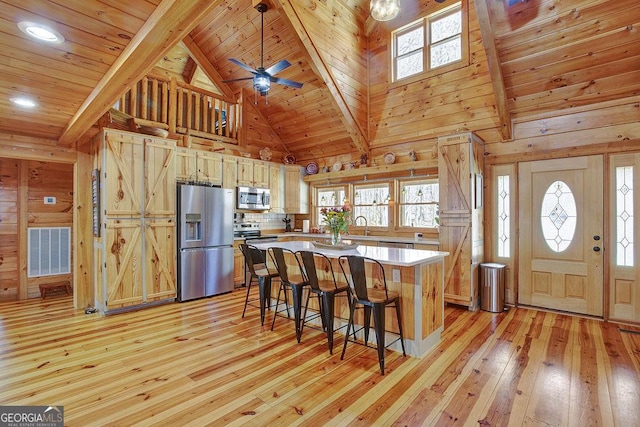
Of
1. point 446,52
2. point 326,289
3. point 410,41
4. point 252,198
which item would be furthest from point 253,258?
point 410,41

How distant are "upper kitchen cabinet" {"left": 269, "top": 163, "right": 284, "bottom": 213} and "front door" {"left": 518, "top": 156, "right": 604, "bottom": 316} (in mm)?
4453

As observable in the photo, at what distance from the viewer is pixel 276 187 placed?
6.79m

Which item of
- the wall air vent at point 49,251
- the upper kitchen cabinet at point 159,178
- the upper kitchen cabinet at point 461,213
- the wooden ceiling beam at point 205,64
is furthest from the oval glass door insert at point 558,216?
the wall air vent at point 49,251

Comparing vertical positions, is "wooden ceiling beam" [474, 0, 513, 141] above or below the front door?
above

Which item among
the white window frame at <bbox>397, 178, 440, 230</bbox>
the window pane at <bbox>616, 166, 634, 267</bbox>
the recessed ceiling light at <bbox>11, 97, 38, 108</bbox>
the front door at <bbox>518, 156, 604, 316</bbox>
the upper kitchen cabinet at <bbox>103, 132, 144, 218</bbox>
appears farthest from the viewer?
the white window frame at <bbox>397, 178, 440, 230</bbox>

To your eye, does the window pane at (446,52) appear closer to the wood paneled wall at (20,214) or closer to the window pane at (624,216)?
the window pane at (624,216)

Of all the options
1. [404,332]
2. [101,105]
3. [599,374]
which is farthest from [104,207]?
[599,374]

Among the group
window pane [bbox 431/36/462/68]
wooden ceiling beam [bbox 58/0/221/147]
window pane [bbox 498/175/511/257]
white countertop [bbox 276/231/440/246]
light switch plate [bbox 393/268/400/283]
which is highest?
window pane [bbox 431/36/462/68]

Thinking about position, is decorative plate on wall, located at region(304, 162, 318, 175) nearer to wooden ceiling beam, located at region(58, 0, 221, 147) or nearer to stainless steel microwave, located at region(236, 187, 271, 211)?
stainless steel microwave, located at region(236, 187, 271, 211)

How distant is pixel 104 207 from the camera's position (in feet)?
14.1

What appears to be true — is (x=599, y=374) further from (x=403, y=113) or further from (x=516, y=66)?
(x=403, y=113)

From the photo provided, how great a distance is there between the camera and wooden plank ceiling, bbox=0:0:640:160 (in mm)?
2107

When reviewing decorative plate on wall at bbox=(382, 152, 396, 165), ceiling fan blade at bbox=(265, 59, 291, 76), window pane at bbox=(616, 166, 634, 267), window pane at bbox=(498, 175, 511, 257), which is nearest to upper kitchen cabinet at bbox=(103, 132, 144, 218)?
ceiling fan blade at bbox=(265, 59, 291, 76)

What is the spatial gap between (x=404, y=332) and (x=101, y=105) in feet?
12.7
